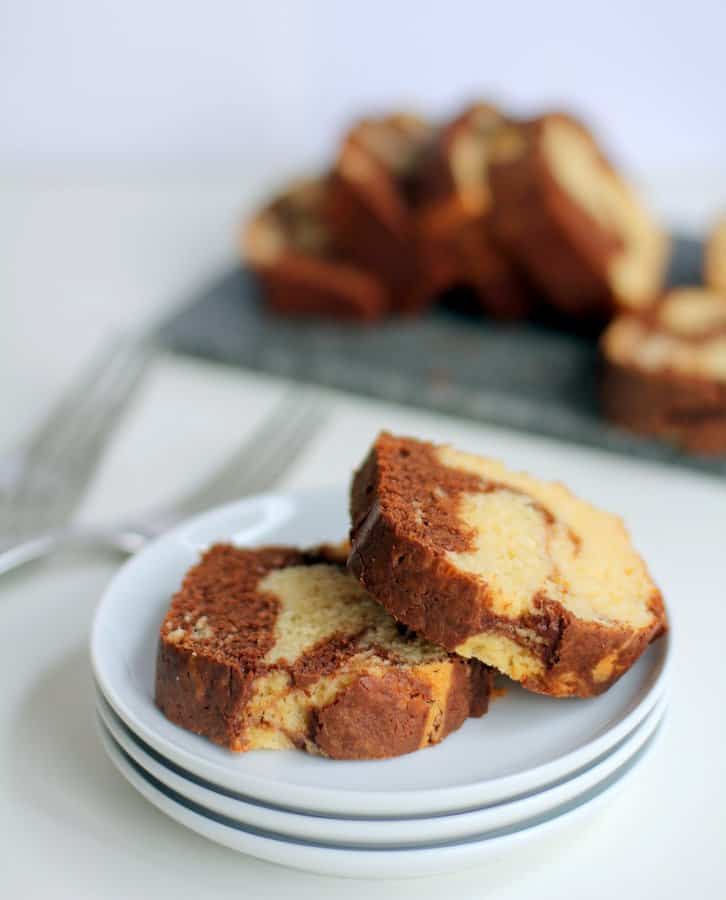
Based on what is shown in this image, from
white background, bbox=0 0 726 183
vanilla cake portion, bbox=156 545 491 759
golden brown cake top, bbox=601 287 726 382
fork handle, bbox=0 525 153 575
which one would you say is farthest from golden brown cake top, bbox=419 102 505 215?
white background, bbox=0 0 726 183

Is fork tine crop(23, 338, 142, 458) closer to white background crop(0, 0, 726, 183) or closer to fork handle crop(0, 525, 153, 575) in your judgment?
fork handle crop(0, 525, 153, 575)

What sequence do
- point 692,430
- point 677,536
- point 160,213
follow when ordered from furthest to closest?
1. point 160,213
2. point 692,430
3. point 677,536

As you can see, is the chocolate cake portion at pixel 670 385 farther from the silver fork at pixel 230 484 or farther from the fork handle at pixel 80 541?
the fork handle at pixel 80 541

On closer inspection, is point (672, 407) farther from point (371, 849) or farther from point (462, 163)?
point (371, 849)

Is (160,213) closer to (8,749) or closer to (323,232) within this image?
(323,232)

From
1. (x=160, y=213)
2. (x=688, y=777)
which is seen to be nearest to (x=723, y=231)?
(x=160, y=213)

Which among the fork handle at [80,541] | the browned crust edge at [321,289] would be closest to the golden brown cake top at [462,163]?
the browned crust edge at [321,289]
